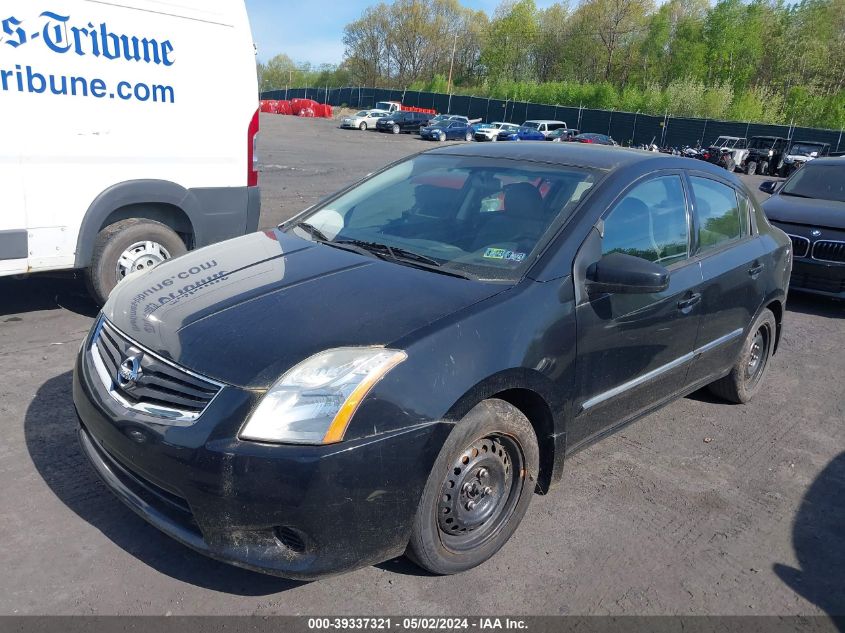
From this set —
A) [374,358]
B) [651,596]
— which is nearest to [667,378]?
[651,596]

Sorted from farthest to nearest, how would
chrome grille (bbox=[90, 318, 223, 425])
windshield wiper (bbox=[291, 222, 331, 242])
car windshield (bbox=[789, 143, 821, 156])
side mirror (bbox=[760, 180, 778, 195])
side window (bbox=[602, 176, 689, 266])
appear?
car windshield (bbox=[789, 143, 821, 156]) → side mirror (bbox=[760, 180, 778, 195]) → windshield wiper (bbox=[291, 222, 331, 242]) → side window (bbox=[602, 176, 689, 266]) → chrome grille (bbox=[90, 318, 223, 425])

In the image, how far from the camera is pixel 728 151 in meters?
32.2

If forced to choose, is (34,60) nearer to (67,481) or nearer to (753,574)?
(67,481)

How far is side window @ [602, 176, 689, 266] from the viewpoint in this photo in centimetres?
353

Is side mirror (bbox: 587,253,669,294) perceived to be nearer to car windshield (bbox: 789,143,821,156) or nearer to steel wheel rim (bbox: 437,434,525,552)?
steel wheel rim (bbox: 437,434,525,552)

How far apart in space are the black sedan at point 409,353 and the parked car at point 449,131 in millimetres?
41546

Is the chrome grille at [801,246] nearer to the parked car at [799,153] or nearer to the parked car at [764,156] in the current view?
the parked car at [764,156]

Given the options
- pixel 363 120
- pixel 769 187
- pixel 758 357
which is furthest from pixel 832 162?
pixel 363 120

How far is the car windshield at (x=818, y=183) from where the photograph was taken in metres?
8.73

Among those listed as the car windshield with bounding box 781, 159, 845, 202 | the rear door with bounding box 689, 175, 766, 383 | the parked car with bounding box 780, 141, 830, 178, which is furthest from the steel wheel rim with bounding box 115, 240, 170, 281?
the parked car with bounding box 780, 141, 830, 178

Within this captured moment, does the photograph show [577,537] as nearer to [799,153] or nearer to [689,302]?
[689,302]

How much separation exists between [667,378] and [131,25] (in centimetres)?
438

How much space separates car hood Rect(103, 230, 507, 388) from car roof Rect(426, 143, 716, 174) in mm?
1123

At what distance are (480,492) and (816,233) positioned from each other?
20.9 feet
